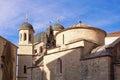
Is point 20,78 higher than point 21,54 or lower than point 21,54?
lower

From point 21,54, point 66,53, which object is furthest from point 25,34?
point 66,53

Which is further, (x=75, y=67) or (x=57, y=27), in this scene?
(x=57, y=27)

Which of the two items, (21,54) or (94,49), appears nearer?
(94,49)

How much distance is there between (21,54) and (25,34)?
9.46 ft

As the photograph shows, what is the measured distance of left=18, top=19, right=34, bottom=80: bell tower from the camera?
127ft

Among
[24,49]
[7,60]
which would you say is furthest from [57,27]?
[7,60]

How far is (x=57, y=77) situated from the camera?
1055 inches

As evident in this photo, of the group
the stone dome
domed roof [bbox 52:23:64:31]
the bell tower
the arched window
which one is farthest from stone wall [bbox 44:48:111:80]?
domed roof [bbox 52:23:64:31]

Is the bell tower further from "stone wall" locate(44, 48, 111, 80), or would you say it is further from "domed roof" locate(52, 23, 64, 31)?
"stone wall" locate(44, 48, 111, 80)

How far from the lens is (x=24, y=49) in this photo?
128ft

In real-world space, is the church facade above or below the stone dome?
below

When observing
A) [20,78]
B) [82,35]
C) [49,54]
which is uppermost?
[82,35]

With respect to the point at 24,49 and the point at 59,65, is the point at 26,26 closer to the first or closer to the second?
the point at 24,49

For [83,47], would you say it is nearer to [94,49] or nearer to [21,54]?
[94,49]
